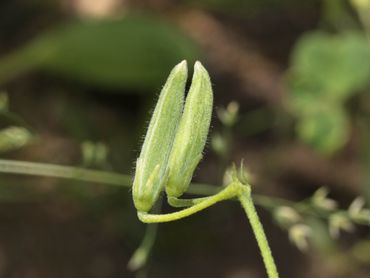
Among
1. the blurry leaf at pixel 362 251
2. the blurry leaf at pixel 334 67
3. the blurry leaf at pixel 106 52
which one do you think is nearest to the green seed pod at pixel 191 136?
the blurry leaf at pixel 334 67

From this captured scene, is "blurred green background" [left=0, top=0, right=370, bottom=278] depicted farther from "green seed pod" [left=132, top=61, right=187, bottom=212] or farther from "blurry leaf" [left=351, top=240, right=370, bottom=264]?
"green seed pod" [left=132, top=61, right=187, bottom=212]

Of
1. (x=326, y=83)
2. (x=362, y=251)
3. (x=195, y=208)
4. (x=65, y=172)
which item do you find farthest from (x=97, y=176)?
(x=362, y=251)

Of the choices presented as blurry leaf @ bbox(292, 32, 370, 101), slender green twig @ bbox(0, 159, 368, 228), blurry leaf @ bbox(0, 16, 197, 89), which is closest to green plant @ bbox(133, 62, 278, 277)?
slender green twig @ bbox(0, 159, 368, 228)

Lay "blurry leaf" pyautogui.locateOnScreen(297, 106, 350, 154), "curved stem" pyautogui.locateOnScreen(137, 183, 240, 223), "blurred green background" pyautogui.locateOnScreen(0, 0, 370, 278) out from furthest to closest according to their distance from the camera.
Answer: "blurred green background" pyautogui.locateOnScreen(0, 0, 370, 278) < "blurry leaf" pyautogui.locateOnScreen(297, 106, 350, 154) < "curved stem" pyautogui.locateOnScreen(137, 183, 240, 223)

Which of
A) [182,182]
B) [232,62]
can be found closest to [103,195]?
[232,62]

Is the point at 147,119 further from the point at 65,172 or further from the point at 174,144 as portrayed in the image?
the point at 174,144

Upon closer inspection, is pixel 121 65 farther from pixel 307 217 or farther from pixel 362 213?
pixel 362 213
